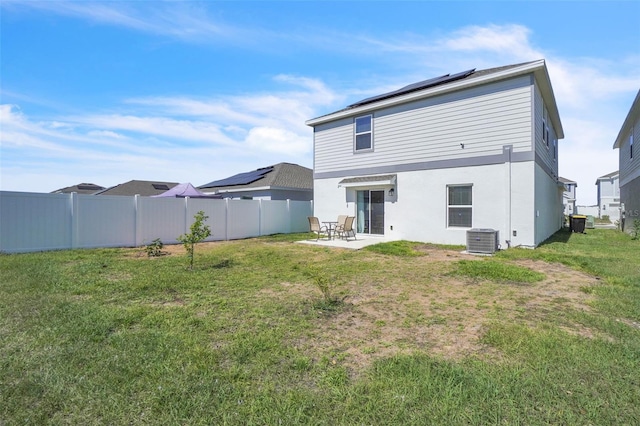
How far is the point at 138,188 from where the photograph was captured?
95.0 feet

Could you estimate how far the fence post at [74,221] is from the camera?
34.0 ft

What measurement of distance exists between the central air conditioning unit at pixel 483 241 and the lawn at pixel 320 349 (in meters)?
2.99

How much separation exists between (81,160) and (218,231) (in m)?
13.3

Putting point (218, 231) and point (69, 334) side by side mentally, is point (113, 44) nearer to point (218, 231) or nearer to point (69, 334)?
point (218, 231)

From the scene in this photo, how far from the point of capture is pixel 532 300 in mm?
4805

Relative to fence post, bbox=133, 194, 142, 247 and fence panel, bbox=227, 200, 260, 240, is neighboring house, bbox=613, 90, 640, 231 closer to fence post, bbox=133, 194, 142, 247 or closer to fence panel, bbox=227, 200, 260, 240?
fence panel, bbox=227, 200, 260, 240

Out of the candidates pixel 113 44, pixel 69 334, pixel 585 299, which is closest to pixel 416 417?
pixel 69 334

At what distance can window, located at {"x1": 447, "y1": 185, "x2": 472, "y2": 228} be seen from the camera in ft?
36.3

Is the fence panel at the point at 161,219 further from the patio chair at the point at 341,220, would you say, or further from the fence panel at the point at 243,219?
the patio chair at the point at 341,220

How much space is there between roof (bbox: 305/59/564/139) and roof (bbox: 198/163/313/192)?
496 cm

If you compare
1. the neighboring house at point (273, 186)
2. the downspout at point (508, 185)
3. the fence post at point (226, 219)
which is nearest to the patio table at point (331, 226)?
the fence post at point (226, 219)

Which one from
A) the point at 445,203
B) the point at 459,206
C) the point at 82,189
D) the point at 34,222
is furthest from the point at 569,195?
the point at 82,189

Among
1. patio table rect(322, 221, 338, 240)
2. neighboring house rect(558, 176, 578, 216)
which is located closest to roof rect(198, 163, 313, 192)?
patio table rect(322, 221, 338, 240)

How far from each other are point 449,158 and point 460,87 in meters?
2.49
